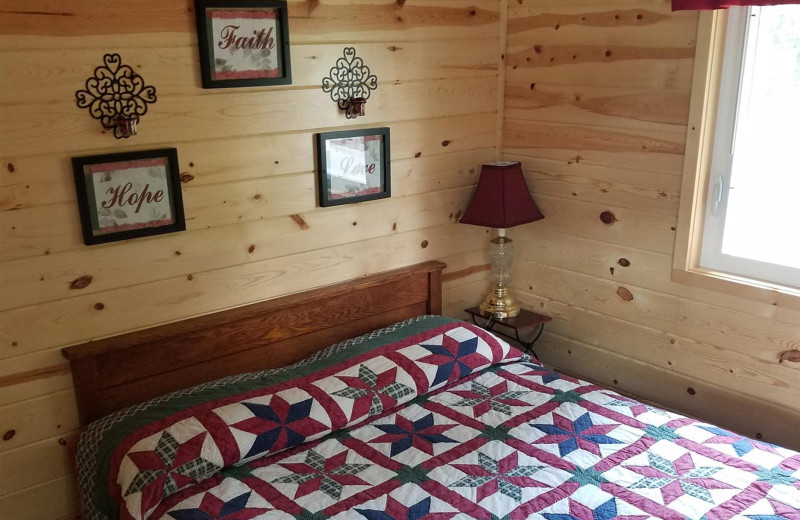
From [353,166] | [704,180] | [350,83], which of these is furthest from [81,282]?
[704,180]

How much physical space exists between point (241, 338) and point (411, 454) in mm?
727

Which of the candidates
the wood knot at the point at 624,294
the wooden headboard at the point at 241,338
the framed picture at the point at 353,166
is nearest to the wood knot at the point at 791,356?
the wood knot at the point at 624,294

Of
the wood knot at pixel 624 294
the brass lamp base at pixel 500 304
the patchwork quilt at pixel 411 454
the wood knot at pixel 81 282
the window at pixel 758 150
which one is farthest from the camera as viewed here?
the brass lamp base at pixel 500 304

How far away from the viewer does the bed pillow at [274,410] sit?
1.93 meters

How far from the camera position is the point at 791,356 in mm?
2355

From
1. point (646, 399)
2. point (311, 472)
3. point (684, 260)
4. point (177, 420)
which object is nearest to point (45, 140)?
point (177, 420)

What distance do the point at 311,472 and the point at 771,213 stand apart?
168 centimetres

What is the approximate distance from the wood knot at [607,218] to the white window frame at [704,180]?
281mm

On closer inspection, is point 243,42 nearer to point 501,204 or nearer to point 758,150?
point 501,204

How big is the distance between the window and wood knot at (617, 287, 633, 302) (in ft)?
1.23

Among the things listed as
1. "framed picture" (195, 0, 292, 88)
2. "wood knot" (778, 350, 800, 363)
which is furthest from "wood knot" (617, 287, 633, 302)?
"framed picture" (195, 0, 292, 88)

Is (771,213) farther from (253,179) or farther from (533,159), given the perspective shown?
(253,179)

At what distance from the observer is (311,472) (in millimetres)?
2010

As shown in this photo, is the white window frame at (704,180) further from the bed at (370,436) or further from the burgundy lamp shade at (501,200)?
the burgundy lamp shade at (501,200)
